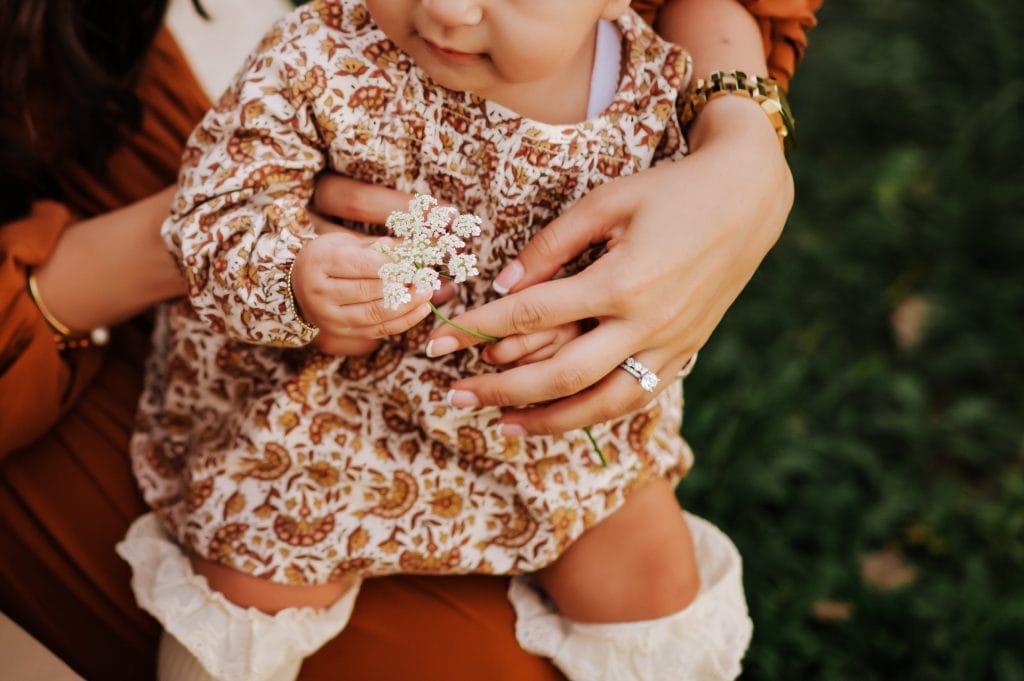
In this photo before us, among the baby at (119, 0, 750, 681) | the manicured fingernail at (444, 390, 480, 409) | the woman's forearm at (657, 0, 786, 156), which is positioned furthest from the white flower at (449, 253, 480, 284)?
the woman's forearm at (657, 0, 786, 156)

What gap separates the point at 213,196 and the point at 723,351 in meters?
1.80

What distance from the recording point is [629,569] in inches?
65.9

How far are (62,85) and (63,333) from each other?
493mm

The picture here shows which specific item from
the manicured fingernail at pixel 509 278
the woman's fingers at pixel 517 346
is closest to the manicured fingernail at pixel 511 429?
the woman's fingers at pixel 517 346

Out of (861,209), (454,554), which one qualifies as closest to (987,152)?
(861,209)

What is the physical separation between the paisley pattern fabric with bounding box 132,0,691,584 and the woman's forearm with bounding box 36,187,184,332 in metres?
0.09

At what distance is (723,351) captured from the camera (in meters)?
2.87

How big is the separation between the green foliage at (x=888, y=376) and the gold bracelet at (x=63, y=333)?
1.51 m

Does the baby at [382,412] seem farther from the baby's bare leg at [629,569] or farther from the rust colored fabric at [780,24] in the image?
the rust colored fabric at [780,24]

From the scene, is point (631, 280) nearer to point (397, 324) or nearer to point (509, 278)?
point (509, 278)

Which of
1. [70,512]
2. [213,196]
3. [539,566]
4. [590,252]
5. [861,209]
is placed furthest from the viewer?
[861,209]

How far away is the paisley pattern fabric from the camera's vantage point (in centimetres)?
146

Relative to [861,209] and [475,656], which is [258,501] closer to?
[475,656]

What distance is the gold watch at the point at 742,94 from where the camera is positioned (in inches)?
63.2
